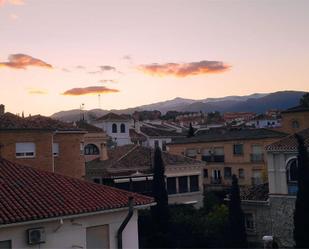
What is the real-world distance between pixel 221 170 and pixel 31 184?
40.1 meters

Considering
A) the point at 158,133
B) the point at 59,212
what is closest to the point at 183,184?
the point at 59,212

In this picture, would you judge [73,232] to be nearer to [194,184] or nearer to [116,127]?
[194,184]

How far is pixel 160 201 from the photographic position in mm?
29703

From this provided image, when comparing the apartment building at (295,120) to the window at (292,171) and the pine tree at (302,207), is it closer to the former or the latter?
the window at (292,171)

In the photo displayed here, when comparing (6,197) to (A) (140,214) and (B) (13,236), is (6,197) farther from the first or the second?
(A) (140,214)

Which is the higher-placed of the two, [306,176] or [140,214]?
[306,176]

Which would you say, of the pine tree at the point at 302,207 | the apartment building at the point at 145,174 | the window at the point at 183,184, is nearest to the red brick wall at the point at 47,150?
the apartment building at the point at 145,174

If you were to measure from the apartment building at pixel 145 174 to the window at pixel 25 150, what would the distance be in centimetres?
992

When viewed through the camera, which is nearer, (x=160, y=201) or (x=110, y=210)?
(x=110, y=210)

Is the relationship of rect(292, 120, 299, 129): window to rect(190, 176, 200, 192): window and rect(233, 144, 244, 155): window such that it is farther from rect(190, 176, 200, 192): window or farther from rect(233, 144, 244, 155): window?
Answer: rect(190, 176, 200, 192): window

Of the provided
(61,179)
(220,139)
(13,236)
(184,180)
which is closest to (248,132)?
(220,139)

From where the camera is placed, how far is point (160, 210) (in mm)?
28969

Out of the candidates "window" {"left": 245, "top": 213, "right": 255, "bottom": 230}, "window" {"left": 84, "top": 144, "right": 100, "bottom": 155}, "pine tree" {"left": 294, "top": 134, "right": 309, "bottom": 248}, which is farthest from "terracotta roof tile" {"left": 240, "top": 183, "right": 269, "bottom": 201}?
"window" {"left": 84, "top": 144, "right": 100, "bottom": 155}

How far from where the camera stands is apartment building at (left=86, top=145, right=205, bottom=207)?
127 feet
